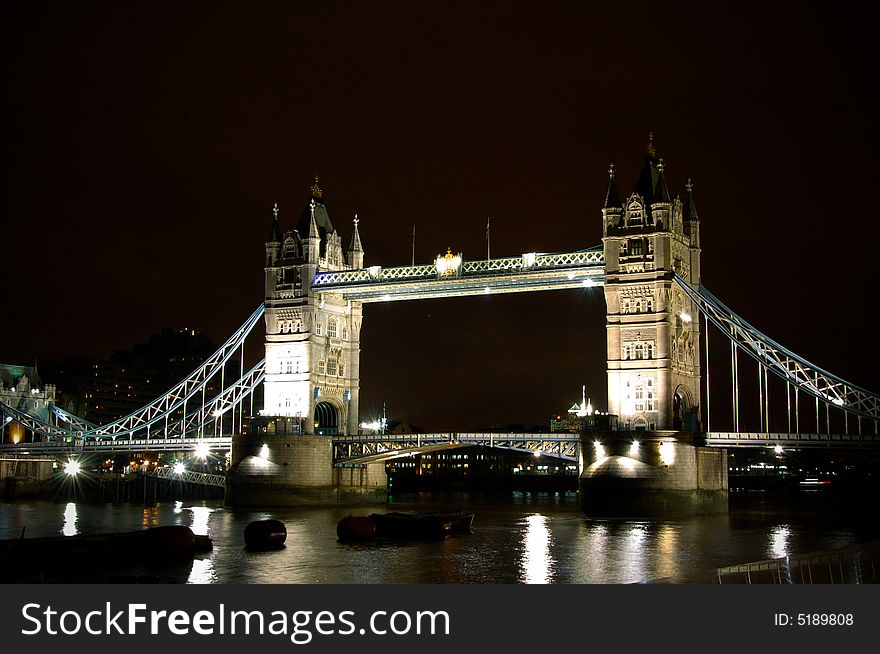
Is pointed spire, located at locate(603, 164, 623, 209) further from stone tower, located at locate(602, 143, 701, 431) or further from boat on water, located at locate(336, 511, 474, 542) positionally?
boat on water, located at locate(336, 511, 474, 542)

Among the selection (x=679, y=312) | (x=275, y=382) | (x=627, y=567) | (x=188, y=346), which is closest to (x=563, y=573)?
(x=627, y=567)

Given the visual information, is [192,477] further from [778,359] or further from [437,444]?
[778,359]

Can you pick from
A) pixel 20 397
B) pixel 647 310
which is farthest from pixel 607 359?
pixel 20 397

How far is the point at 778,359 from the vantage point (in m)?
56.1

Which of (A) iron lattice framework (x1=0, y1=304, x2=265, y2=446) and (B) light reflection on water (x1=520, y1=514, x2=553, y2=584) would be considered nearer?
(B) light reflection on water (x1=520, y1=514, x2=553, y2=584)

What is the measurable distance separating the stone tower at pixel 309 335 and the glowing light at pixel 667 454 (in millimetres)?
20451

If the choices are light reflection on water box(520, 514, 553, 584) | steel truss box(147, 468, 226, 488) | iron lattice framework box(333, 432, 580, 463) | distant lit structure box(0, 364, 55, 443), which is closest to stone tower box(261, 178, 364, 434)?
iron lattice framework box(333, 432, 580, 463)

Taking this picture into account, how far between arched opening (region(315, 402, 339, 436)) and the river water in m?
5.43

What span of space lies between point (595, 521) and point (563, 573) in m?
19.6

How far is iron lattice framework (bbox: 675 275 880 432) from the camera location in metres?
53.4

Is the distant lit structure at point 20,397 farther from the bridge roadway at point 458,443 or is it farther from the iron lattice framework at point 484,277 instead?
the iron lattice framework at point 484,277

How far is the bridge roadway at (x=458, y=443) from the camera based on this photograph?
176 feet

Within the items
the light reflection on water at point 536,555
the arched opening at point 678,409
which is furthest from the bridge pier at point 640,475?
the light reflection on water at point 536,555

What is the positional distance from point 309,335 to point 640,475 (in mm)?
21270
